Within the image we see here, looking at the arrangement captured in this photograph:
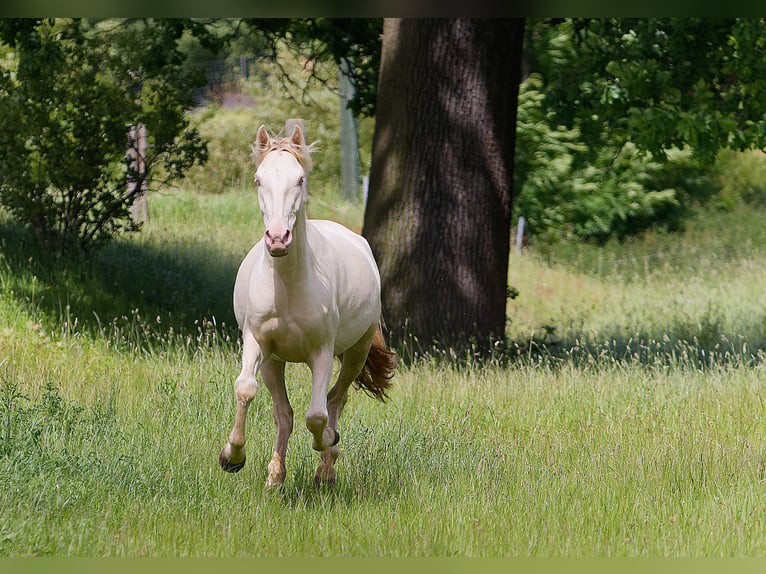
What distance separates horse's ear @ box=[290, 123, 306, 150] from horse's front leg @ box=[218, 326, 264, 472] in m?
1.04

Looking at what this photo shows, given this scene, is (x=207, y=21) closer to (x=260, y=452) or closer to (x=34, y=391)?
(x=34, y=391)

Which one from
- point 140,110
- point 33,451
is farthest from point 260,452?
point 140,110

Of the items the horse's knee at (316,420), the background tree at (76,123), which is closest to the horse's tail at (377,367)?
the horse's knee at (316,420)

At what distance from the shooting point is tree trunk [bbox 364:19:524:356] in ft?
34.9

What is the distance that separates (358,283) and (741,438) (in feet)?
10.4

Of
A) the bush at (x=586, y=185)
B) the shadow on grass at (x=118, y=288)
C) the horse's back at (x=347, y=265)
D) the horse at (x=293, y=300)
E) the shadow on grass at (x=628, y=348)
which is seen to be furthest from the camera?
the bush at (x=586, y=185)

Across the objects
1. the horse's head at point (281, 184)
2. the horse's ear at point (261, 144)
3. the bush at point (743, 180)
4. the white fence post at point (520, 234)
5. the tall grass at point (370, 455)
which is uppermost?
the horse's ear at point (261, 144)

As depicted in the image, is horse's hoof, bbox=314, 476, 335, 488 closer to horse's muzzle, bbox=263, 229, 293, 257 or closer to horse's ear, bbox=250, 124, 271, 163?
horse's muzzle, bbox=263, 229, 293, 257

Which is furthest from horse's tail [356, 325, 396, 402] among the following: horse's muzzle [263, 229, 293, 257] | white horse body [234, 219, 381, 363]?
horse's muzzle [263, 229, 293, 257]

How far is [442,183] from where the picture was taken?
35.1 ft

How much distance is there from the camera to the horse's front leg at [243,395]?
5426 mm

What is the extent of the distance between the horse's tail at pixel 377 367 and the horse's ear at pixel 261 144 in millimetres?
1991

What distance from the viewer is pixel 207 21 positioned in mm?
14055

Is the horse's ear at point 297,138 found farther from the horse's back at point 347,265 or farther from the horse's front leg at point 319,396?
the horse's front leg at point 319,396
